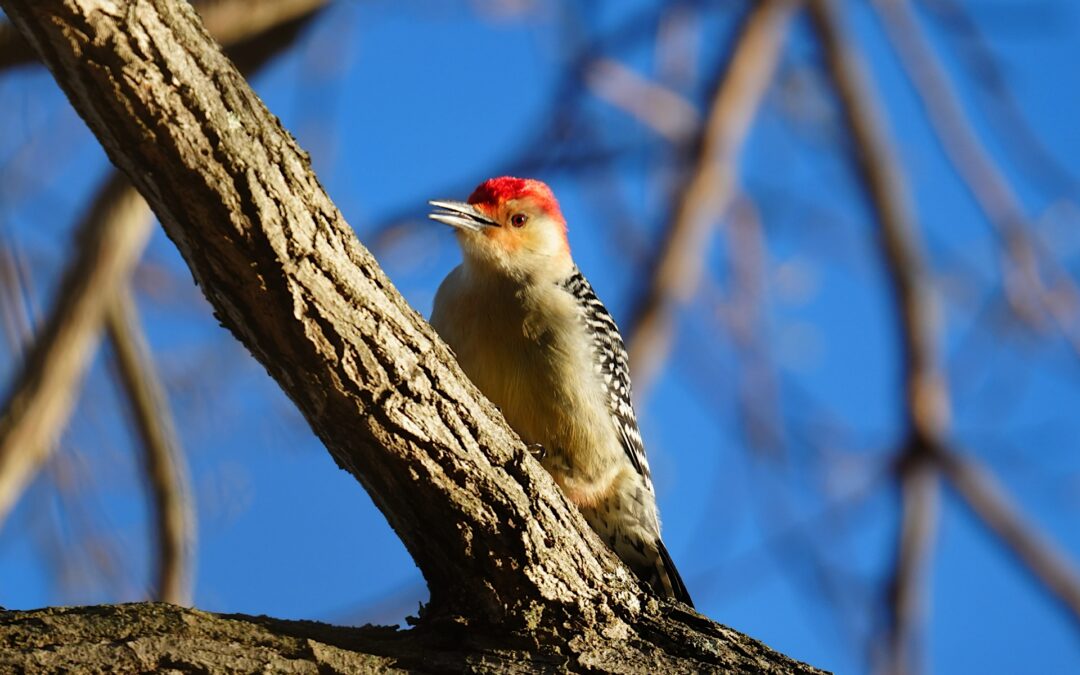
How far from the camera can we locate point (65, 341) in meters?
6.17

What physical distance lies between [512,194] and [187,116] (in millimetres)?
2897

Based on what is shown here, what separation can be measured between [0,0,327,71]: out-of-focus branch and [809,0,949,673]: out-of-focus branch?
9.84ft

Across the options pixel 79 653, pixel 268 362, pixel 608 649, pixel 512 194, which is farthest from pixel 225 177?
pixel 512 194

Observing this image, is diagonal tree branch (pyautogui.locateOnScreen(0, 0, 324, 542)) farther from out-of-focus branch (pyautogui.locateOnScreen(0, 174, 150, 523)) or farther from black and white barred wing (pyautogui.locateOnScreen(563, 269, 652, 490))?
black and white barred wing (pyautogui.locateOnScreen(563, 269, 652, 490))

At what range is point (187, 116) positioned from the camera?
303cm

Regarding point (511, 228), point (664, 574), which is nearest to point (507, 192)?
point (511, 228)

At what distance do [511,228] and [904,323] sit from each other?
2747 mm

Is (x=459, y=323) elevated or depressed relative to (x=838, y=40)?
depressed

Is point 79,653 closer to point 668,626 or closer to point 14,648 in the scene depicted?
point 14,648

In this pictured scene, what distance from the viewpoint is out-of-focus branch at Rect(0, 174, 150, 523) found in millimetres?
6082

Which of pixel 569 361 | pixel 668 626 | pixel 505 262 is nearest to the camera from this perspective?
pixel 668 626

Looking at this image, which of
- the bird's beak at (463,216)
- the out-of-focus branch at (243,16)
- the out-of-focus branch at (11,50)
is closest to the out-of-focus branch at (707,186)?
the bird's beak at (463,216)

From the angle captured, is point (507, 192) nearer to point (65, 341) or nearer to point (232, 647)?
point (65, 341)

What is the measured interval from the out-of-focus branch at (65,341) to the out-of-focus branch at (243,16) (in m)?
0.88
